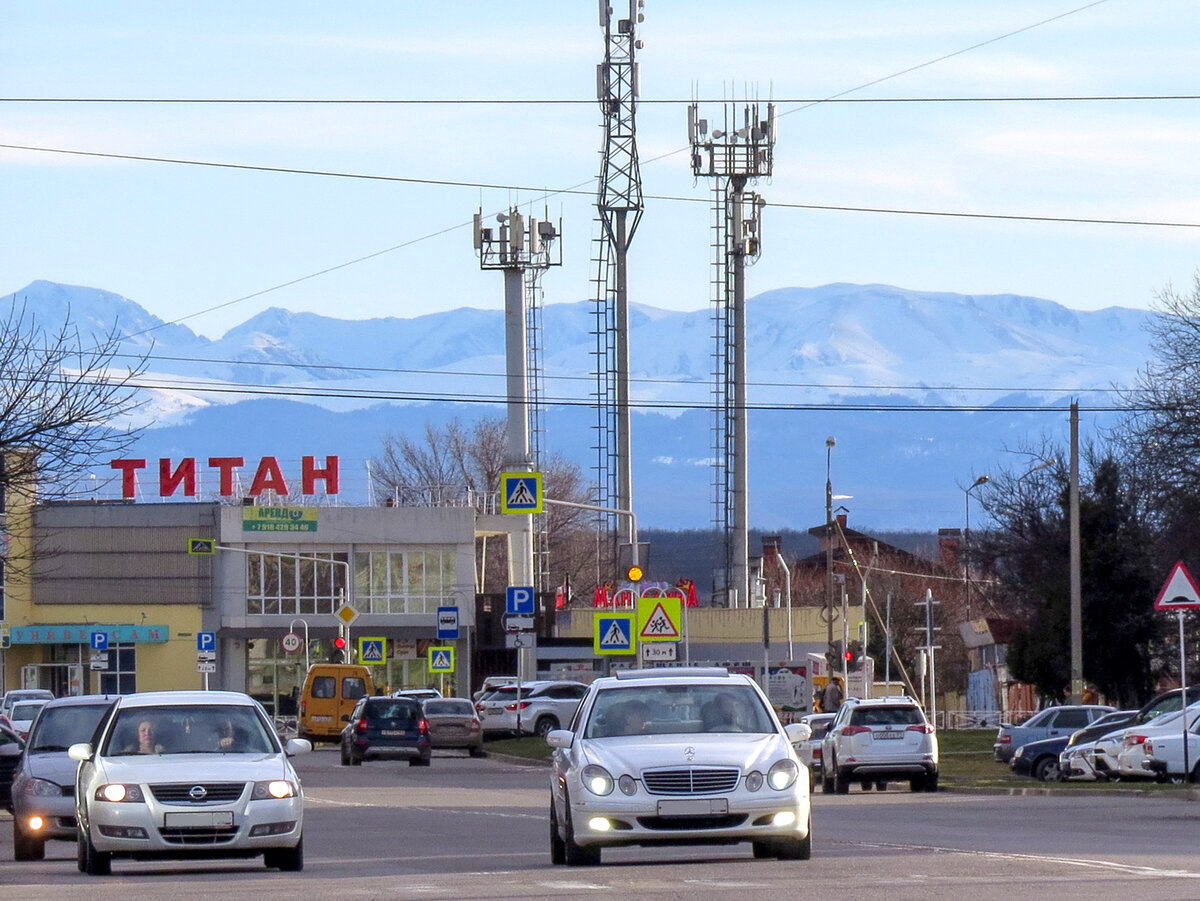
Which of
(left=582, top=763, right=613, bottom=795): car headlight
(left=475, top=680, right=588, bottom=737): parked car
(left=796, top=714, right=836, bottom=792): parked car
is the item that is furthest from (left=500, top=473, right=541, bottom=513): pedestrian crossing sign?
(left=582, top=763, right=613, bottom=795): car headlight

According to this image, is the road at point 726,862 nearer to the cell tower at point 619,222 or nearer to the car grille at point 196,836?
the car grille at point 196,836

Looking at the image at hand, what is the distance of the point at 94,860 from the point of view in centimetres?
1698

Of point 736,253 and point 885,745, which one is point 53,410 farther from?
point 736,253

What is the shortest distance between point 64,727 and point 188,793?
19.4ft

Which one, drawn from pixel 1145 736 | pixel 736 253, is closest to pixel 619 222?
pixel 736 253

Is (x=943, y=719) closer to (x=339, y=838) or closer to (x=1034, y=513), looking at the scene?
(x=1034, y=513)

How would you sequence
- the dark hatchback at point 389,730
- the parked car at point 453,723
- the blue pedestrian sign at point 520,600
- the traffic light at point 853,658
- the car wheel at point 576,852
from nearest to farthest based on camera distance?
the car wheel at point 576,852 < the dark hatchback at point 389,730 < the blue pedestrian sign at point 520,600 < the parked car at point 453,723 < the traffic light at point 853,658

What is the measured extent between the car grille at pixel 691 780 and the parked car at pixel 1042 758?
2198 centimetres

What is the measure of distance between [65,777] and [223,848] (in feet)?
14.4

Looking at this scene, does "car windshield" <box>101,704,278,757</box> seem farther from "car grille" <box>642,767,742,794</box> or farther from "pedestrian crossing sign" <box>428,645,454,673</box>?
"pedestrian crossing sign" <box>428,645,454,673</box>

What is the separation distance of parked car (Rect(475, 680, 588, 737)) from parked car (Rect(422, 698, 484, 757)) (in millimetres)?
5091

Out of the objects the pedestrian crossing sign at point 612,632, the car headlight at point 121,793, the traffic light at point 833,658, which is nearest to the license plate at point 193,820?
the car headlight at point 121,793

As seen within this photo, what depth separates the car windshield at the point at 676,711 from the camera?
1675 cm

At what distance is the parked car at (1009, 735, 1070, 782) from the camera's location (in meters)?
36.6
